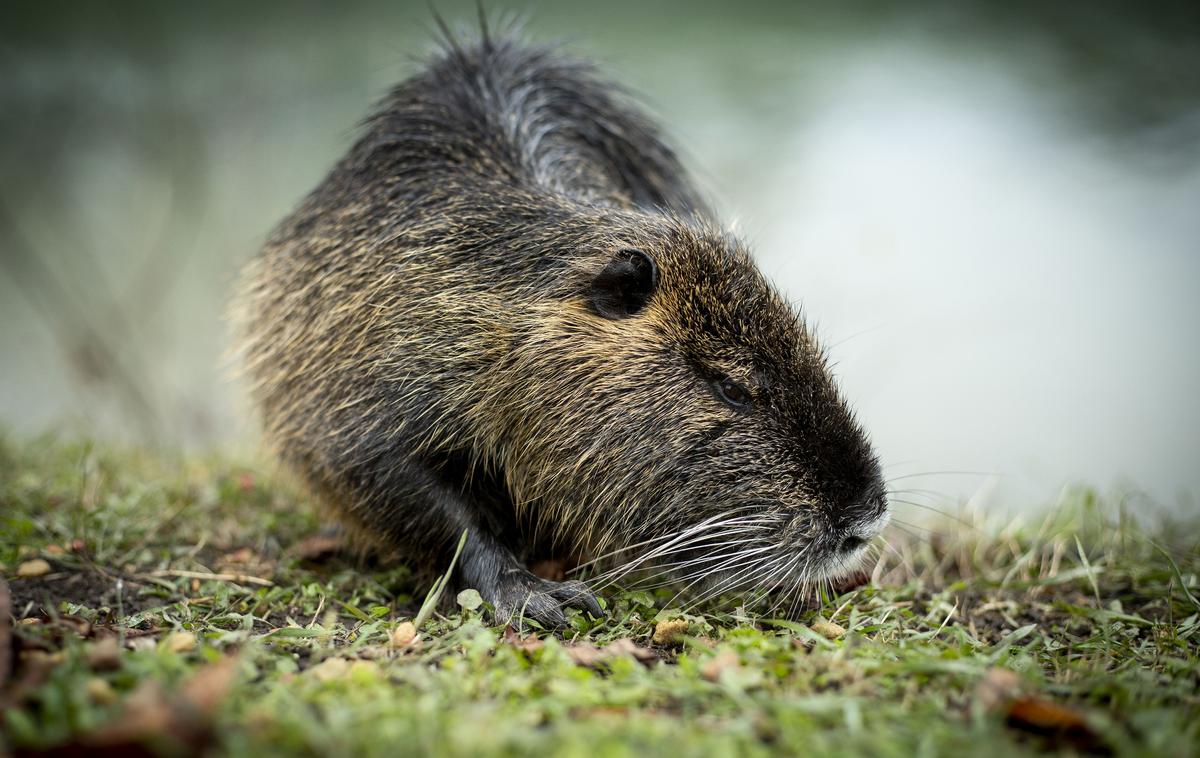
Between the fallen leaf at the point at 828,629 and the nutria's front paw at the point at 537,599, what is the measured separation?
624mm

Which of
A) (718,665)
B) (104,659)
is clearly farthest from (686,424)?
Answer: (104,659)

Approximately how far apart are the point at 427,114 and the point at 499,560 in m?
1.90

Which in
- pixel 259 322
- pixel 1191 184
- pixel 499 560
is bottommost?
pixel 499 560

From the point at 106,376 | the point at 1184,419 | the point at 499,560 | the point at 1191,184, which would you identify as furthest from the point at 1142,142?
the point at 106,376

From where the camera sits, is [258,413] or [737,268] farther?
[258,413]

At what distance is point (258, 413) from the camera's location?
12.4 ft

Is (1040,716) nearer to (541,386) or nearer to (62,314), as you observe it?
(541,386)

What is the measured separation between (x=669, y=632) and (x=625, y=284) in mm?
1077

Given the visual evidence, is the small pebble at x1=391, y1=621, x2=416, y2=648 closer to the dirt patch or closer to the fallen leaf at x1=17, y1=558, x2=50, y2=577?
the dirt patch

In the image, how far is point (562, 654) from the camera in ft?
7.02

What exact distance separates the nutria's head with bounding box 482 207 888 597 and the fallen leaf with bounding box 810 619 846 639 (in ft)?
0.42

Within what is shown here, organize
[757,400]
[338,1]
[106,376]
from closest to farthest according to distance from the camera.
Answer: [757,400] < [106,376] < [338,1]

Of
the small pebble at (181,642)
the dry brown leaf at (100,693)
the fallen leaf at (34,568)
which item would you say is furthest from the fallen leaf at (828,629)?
the fallen leaf at (34,568)

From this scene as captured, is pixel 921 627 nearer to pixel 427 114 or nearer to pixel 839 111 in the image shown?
pixel 427 114
